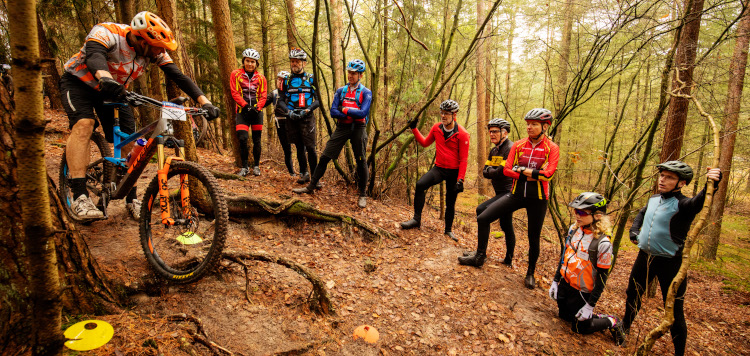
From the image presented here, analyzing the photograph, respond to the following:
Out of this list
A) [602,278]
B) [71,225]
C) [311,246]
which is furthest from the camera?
[311,246]

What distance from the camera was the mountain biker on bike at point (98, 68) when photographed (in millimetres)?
3004

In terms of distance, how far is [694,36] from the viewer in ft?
17.1

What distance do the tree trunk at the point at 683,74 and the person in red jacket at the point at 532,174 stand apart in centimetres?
223

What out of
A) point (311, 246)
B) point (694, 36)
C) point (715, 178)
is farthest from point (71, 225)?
point (694, 36)

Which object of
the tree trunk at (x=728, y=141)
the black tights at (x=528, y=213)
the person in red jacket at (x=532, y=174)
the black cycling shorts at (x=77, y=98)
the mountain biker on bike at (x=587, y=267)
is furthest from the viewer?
the tree trunk at (x=728, y=141)

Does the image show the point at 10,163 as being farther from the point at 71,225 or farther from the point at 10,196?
the point at 71,225

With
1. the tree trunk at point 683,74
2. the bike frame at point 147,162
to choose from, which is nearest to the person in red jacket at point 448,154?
the tree trunk at point 683,74

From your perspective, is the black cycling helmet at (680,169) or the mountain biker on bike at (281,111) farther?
the mountain biker on bike at (281,111)

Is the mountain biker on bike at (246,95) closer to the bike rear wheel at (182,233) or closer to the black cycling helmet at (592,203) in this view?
the bike rear wheel at (182,233)

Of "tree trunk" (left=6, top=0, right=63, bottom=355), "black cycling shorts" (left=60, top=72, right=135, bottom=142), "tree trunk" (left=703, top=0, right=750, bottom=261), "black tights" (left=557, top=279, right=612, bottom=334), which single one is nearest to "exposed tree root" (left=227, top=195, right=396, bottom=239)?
"black cycling shorts" (left=60, top=72, right=135, bottom=142)

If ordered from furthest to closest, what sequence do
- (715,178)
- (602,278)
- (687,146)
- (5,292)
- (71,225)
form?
(687,146) → (602,278) → (715,178) → (71,225) → (5,292)

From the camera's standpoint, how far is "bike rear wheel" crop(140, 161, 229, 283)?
103 inches

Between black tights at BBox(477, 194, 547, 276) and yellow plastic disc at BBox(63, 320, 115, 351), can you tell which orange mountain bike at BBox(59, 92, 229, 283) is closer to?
yellow plastic disc at BBox(63, 320, 115, 351)

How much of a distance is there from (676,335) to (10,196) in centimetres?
597
